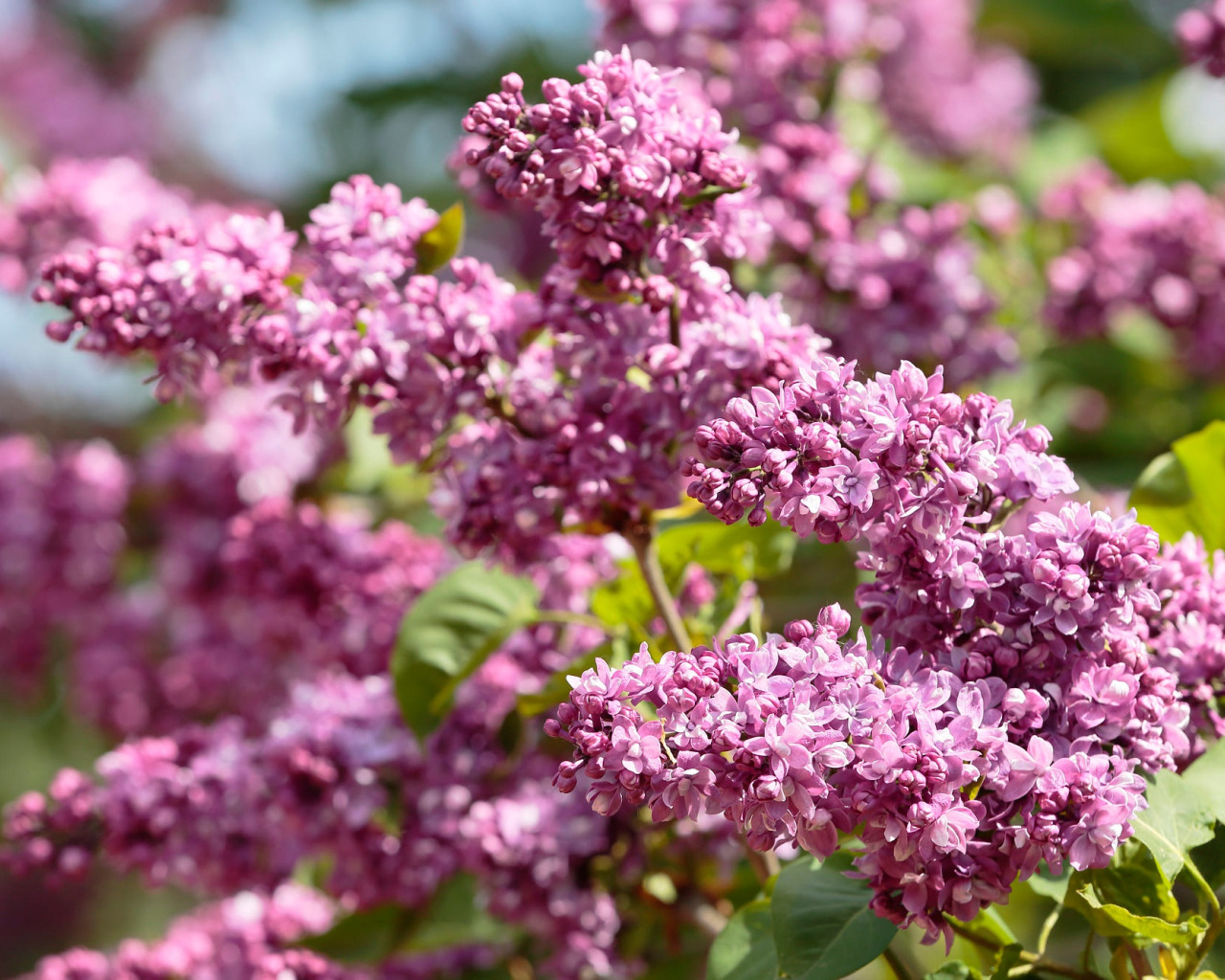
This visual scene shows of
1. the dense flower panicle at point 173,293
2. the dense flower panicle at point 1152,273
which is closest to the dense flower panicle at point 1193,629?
the dense flower panicle at point 173,293

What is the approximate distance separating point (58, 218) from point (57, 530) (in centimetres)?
64

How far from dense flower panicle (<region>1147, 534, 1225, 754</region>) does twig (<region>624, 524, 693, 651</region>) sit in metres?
0.38

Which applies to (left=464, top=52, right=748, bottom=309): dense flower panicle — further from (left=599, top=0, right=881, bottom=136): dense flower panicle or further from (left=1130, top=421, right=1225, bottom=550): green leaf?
(left=599, top=0, right=881, bottom=136): dense flower panicle

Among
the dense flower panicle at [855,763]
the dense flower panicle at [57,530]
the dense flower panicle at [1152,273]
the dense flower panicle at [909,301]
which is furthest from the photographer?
the dense flower panicle at [57,530]

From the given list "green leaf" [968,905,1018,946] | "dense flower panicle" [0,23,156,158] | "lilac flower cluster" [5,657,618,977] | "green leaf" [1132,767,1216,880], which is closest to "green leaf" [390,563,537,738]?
"lilac flower cluster" [5,657,618,977]

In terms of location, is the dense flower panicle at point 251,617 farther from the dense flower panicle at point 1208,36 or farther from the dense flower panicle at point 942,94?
the dense flower panicle at point 942,94

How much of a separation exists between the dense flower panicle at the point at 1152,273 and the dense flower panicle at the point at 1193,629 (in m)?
1.03

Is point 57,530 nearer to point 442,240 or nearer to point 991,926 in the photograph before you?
point 442,240

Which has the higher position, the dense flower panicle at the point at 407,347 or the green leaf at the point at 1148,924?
the dense flower panicle at the point at 407,347

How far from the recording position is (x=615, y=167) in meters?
0.95

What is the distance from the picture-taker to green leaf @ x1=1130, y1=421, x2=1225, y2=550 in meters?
1.11

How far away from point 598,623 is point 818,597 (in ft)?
1.94

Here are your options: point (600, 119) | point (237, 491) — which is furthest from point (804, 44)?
point (237, 491)

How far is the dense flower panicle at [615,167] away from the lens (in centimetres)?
94
